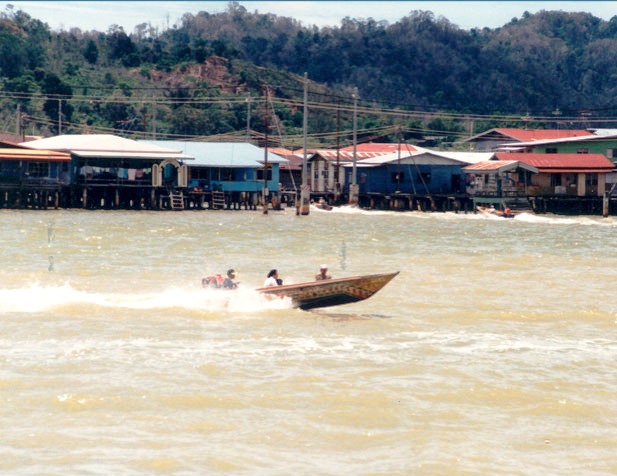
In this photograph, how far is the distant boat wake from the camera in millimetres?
29438

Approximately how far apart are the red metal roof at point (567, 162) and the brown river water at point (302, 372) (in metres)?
40.1

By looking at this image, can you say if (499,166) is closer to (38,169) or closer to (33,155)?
(38,169)

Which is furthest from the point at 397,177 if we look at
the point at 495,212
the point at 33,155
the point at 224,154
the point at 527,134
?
the point at 33,155

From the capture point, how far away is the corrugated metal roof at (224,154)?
8700 centimetres

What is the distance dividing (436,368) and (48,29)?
172 metres

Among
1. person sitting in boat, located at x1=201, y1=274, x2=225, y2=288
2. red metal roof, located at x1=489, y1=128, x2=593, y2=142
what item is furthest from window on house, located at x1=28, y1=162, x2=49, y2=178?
person sitting in boat, located at x1=201, y1=274, x2=225, y2=288

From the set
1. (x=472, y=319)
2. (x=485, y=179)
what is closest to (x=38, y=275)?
(x=472, y=319)

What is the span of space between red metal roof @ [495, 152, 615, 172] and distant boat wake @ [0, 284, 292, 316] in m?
54.3

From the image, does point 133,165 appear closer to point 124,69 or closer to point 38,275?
point 38,275

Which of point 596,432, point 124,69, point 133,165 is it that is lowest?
point 596,432

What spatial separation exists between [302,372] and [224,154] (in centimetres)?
6789

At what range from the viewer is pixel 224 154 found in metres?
89.3

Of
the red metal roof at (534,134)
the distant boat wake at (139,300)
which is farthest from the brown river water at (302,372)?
the red metal roof at (534,134)

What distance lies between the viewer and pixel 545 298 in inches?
1368
